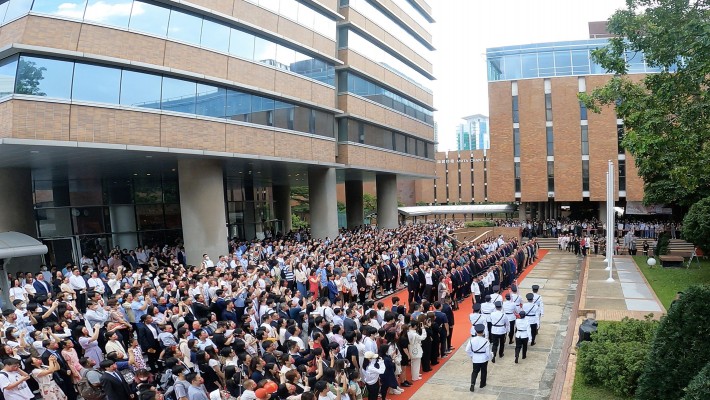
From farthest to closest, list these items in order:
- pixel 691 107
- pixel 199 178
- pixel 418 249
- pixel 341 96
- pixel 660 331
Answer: pixel 341 96
pixel 418 249
pixel 199 178
pixel 691 107
pixel 660 331

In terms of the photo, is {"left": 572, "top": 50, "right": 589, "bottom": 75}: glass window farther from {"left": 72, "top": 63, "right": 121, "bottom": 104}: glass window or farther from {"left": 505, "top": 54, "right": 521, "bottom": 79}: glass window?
{"left": 72, "top": 63, "right": 121, "bottom": 104}: glass window

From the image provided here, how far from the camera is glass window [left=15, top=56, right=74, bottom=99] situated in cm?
1530

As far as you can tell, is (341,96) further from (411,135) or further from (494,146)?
(494,146)

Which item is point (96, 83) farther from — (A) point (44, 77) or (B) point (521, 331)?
(B) point (521, 331)

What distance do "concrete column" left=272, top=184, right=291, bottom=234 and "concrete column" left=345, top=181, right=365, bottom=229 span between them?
462 centimetres

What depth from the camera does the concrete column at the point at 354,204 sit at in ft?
133

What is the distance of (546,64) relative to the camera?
45188mm

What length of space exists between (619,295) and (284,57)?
17.4 m

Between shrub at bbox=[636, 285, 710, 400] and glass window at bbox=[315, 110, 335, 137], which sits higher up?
glass window at bbox=[315, 110, 335, 137]

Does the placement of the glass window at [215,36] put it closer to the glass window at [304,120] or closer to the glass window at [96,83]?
the glass window at [96,83]

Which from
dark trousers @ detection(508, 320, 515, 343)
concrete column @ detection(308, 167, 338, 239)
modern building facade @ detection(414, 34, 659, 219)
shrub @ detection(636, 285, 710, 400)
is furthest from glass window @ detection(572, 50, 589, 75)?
shrub @ detection(636, 285, 710, 400)

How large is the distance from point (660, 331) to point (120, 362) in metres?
8.46

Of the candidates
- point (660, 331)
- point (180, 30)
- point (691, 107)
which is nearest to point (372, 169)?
point (180, 30)

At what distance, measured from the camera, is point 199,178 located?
21.1 m
